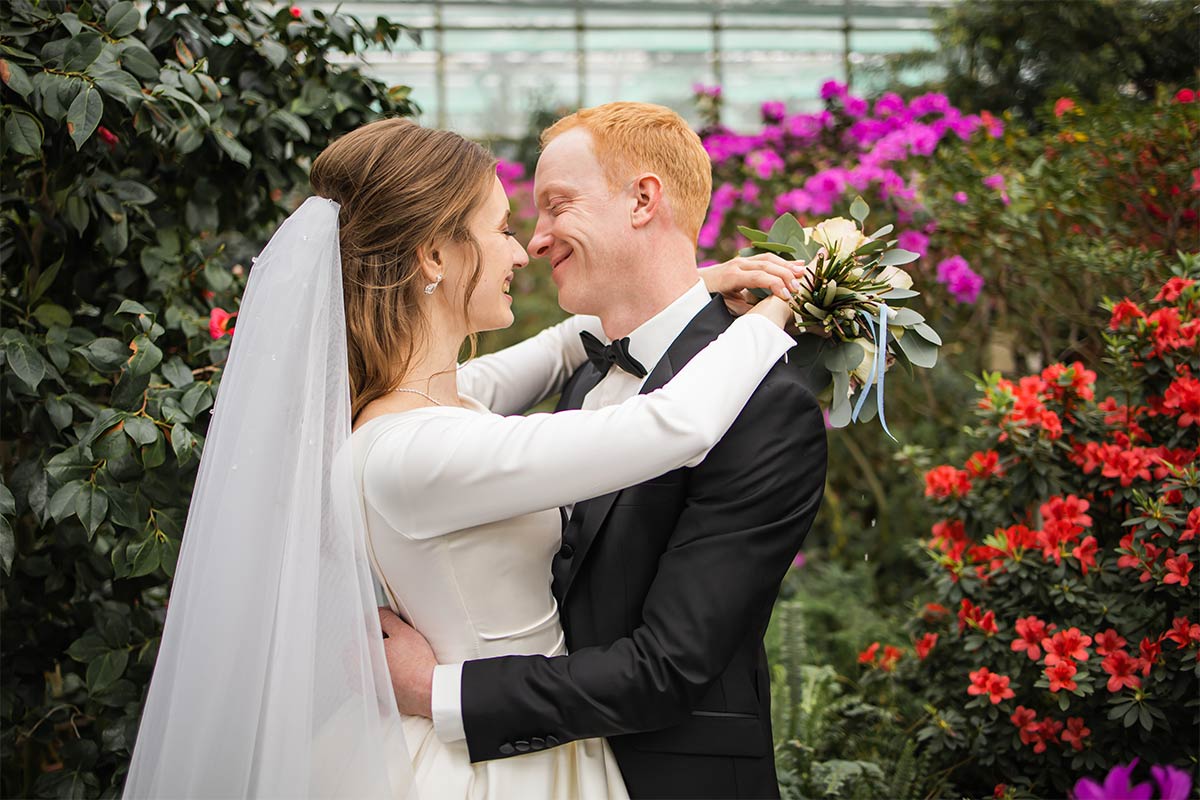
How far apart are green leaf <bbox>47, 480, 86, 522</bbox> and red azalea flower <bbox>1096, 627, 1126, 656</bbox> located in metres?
2.28

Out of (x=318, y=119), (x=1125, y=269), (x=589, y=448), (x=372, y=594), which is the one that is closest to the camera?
(x=589, y=448)

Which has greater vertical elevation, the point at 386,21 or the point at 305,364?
the point at 386,21

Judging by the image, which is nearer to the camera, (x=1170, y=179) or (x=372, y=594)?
(x=372, y=594)

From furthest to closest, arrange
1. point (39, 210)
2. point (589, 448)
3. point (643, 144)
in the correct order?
point (39, 210) < point (643, 144) < point (589, 448)

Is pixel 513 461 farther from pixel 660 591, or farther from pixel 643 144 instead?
pixel 643 144

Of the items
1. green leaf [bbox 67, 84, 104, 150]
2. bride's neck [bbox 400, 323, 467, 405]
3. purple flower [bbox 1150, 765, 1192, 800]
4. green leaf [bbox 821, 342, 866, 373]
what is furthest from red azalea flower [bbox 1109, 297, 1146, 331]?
green leaf [bbox 67, 84, 104, 150]

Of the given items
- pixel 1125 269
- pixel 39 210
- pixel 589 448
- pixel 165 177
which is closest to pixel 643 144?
pixel 589 448

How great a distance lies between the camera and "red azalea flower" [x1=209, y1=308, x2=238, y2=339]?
2281 millimetres

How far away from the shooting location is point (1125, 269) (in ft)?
11.2

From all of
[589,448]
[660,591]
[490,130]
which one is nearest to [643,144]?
[589,448]

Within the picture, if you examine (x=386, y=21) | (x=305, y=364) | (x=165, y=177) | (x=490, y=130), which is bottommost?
(x=490, y=130)

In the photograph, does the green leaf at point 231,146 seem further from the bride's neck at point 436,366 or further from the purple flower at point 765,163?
the purple flower at point 765,163

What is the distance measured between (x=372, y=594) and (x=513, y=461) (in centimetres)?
35

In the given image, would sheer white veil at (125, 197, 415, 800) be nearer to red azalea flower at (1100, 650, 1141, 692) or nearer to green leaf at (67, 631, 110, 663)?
green leaf at (67, 631, 110, 663)
